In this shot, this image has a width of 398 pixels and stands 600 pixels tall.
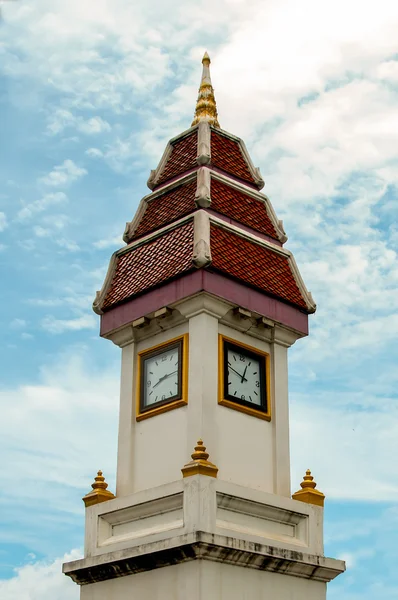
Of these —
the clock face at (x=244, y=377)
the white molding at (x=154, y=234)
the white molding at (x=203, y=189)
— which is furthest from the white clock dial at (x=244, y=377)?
the white molding at (x=203, y=189)

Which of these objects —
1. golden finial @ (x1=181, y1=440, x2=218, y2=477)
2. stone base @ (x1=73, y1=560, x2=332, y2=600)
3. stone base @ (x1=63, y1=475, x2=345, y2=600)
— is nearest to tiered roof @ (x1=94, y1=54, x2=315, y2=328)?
golden finial @ (x1=181, y1=440, x2=218, y2=477)

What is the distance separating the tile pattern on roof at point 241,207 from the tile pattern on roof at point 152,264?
98cm

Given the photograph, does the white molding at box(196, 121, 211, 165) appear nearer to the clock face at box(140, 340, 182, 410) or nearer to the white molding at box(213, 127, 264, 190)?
the white molding at box(213, 127, 264, 190)

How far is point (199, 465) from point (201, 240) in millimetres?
4036

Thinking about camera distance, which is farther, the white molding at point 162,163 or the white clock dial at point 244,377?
the white molding at point 162,163

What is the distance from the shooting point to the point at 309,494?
56.6 ft

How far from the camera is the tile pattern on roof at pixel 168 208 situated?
18812 mm

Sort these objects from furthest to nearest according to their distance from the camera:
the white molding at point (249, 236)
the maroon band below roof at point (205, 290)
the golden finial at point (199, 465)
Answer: the white molding at point (249, 236), the maroon band below roof at point (205, 290), the golden finial at point (199, 465)

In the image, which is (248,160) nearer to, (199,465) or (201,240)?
(201,240)

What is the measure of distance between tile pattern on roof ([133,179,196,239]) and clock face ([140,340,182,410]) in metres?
2.71

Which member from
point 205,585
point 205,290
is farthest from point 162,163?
point 205,585

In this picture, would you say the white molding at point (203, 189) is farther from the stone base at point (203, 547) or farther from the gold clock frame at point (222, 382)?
the stone base at point (203, 547)

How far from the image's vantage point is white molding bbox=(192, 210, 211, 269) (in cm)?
1700

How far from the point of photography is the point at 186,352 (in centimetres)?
1716
